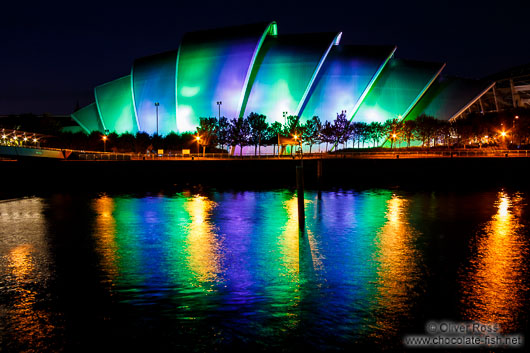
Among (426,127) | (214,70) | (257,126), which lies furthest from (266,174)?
(426,127)

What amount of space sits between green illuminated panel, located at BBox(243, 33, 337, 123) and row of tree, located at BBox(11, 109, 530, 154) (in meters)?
2.38

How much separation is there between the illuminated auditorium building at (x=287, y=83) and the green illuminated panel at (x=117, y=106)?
3.60 meters

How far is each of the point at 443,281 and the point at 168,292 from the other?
5634 mm

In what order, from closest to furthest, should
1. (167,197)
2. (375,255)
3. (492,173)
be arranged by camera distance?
(375,255) → (167,197) → (492,173)

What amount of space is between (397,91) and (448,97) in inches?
321

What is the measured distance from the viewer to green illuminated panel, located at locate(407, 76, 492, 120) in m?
79.2

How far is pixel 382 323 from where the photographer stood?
8.64 meters

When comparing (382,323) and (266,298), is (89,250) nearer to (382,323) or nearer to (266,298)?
(266,298)

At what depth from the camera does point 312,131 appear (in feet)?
245

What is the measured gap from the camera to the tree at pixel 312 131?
73.8 m

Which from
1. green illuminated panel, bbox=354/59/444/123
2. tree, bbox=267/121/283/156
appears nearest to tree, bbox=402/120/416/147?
green illuminated panel, bbox=354/59/444/123

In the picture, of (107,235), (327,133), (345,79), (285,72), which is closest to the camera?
(107,235)

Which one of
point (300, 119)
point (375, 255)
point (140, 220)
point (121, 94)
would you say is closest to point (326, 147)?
point (300, 119)

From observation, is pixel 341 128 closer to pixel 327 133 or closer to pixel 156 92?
pixel 327 133
